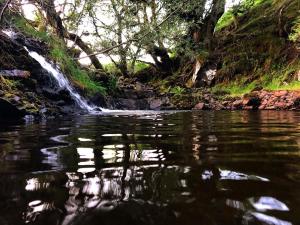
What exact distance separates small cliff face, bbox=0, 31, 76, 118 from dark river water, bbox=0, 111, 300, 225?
4.91 meters

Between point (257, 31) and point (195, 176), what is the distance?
63.7 ft

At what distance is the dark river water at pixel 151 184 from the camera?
152 centimetres

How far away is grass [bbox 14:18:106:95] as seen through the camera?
13.1 meters

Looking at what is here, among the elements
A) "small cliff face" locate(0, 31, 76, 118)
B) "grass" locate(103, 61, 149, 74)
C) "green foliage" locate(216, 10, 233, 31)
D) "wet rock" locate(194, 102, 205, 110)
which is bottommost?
"wet rock" locate(194, 102, 205, 110)

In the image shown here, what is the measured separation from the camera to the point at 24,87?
9680mm

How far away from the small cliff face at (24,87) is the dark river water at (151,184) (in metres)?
4.91

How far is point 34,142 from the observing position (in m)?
4.00

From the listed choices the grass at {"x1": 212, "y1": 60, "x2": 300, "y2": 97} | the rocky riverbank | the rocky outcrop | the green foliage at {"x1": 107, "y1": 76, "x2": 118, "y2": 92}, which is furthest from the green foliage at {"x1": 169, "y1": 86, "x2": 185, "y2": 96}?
the green foliage at {"x1": 107, "y1": 76, "x2": 118, "y2": 92}

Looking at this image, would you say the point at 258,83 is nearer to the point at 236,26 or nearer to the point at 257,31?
the point at 257,31

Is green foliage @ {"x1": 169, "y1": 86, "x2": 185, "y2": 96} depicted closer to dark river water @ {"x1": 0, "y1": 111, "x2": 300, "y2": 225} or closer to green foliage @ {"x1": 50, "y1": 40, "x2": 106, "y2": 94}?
green foliage @ {"x1": 50, "y1": 40, "x2": 106, "y2": 94}

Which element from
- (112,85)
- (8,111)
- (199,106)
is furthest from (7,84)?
(112,85)

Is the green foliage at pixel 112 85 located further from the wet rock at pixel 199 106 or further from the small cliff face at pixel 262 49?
the small cliff face at pixel 262 49

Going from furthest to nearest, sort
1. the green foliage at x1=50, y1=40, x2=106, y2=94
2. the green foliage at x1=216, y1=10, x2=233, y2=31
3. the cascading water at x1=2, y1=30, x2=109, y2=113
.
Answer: the green foliage at x1=216, y1=10, x2=233, y2=31, the green foliage at x1=50, y1=40, x2=106, y2=94, the cascading water at x1=2, y1=30, x2=109, y2=113

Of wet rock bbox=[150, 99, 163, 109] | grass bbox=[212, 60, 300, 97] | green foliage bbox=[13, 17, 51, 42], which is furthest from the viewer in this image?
wet rock bbox=[150, 99, 163, 109]
